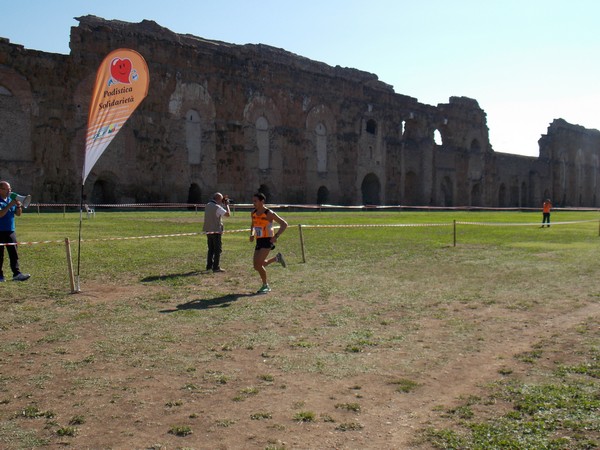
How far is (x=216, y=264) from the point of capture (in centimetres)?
1096

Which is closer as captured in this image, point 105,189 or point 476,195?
point 105,189

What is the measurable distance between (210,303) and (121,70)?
3574 mm

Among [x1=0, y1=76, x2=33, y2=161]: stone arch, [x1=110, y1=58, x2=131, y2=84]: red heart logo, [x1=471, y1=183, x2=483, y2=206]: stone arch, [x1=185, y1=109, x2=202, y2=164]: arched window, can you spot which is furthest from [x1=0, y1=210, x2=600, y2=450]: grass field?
[x1=471, y1=183, x2=483, y2=206]: stone arch

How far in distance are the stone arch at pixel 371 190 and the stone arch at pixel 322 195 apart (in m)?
4.60

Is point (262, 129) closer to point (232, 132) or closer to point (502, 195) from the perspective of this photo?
point (232, 132)

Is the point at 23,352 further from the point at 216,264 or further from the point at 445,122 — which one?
the point at 445,122

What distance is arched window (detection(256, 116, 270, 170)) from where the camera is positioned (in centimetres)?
3872

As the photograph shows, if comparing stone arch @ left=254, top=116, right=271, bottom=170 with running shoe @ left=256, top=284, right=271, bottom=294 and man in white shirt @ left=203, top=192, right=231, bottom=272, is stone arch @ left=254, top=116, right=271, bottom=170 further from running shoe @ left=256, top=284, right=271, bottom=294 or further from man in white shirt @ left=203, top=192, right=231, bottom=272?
running shoe @ left=256, top=284, right=271, bottom=294

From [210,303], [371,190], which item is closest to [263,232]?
[210,303]

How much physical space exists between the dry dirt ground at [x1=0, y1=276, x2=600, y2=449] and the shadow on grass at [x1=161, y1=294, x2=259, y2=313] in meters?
1.36

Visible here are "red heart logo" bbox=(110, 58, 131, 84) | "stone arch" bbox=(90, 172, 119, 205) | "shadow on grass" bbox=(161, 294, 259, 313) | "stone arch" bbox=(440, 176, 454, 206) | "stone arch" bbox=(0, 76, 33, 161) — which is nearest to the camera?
"shadow on grass" bbox=(161, 294, 259, 313)

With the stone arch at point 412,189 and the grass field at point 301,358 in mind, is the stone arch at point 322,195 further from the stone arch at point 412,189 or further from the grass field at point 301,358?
the grass field at point 301,358

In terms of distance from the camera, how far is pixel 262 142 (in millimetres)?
38969

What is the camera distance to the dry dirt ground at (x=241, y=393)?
3.85m
